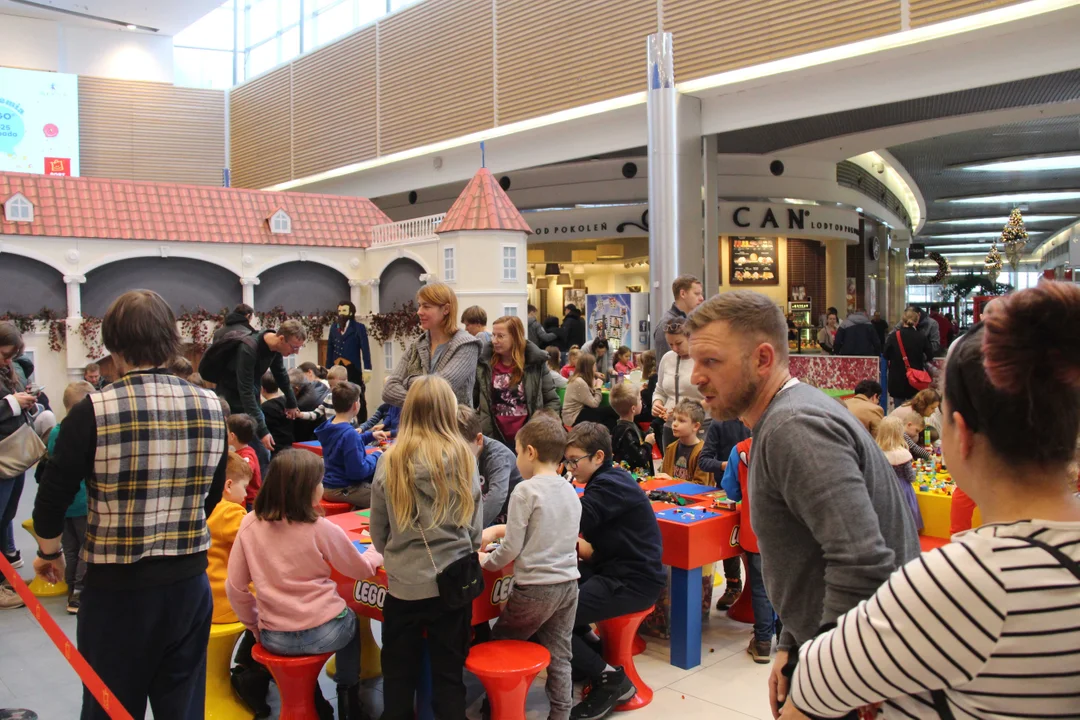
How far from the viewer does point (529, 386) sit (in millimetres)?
5535

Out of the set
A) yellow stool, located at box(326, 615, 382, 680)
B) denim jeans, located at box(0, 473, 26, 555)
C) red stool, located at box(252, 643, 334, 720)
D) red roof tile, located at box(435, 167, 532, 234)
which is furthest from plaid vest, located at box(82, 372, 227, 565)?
red roof tile, located at box(435, 167, 532, 234)

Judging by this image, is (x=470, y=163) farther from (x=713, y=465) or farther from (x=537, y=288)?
(x=713, y=465)

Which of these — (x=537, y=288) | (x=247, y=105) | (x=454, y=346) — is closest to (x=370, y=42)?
(x=247, y=105)

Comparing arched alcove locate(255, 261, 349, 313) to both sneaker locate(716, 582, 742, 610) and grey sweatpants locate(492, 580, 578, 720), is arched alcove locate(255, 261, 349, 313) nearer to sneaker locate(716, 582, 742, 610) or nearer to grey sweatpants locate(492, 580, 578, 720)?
sneaker locate(716, 582, 742, 610)

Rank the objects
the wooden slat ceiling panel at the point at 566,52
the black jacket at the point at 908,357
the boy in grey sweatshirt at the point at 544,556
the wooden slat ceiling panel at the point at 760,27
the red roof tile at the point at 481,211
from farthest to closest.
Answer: the red roof tile at the point at 481,211 → the wooden slat ceiling panel at the point at 566,52 → the wooden slat ceiling panel at the point at 760,27 → the black jacket at the point at 908,357 → the boy in grey sweatshirt at the point at 544,556

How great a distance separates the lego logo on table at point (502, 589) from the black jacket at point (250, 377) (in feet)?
10.3

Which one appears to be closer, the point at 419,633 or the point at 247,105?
the point at 419,633

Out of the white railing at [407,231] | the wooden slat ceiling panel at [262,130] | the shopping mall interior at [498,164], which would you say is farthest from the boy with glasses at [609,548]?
the wooden slat ceiling panel at [262,130]

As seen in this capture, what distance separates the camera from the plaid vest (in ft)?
8.62

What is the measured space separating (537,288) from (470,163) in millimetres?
6638

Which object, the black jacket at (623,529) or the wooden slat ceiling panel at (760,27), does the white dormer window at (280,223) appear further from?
the black jacket at (623,529)

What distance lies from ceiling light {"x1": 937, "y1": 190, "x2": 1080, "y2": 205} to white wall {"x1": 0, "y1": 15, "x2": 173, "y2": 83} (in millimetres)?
24932

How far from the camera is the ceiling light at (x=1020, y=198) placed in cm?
2690

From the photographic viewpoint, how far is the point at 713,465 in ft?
17.8
